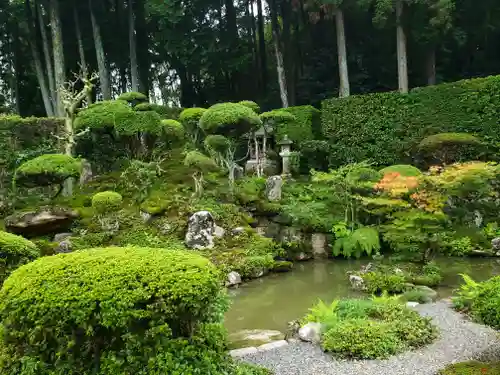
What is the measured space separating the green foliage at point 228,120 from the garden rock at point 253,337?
7.15 meters

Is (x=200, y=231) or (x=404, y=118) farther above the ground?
(x=404, y=118)

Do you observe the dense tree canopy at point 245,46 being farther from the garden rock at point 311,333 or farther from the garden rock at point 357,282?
the garden rock at point 311,333

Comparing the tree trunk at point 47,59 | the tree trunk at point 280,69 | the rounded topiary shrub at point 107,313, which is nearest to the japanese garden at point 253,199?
the rounded topiary shrub at point 107,313

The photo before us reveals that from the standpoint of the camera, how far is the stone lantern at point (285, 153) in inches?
644

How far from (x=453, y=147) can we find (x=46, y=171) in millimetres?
10946

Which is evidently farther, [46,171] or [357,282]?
[46,171]

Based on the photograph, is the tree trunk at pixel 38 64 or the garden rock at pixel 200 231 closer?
the garden rock at pixel 200 231

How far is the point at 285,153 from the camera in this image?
643 inches

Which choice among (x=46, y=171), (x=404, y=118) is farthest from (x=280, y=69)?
(x=46, y=171)

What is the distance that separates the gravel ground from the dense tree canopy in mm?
12705

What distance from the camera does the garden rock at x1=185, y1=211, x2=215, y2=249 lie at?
1075 centimetres

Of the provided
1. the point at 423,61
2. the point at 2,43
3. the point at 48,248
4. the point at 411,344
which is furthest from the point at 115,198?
the point at 2,43

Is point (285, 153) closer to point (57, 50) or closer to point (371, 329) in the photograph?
point (57, 50)

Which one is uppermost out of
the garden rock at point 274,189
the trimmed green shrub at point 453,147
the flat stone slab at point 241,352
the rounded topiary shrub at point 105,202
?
the trimmed green shrub at point 453,147
